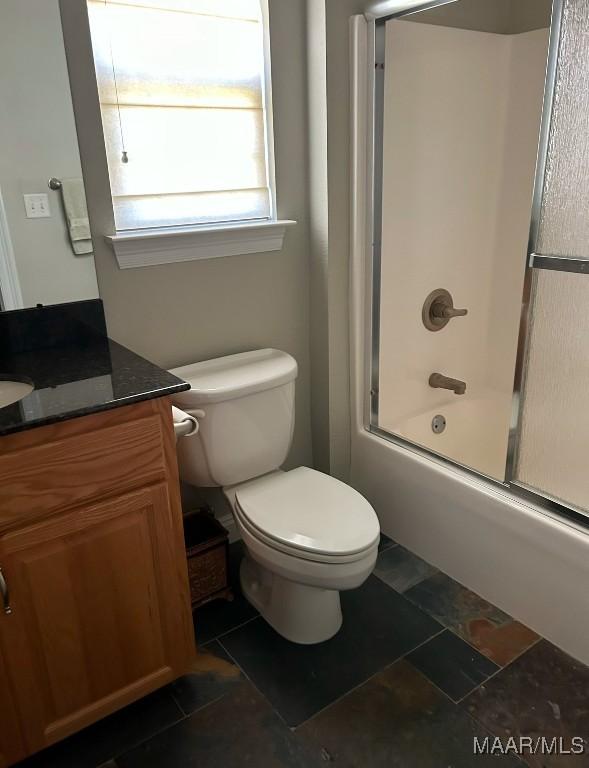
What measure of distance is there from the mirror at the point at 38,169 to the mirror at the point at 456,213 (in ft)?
3.23

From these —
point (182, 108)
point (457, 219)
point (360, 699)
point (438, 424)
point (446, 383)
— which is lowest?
point (360, 699)

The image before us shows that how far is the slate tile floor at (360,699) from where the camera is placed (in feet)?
4.83

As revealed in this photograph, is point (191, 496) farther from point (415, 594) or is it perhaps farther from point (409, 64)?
point (409, 64)

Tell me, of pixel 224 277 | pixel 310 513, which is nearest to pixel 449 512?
pixel 310 513

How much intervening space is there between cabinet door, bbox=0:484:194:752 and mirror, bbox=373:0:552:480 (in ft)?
3.45

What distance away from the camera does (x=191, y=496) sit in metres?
2.09

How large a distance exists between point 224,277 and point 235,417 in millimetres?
489

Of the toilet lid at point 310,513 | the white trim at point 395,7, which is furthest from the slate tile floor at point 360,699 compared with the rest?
the white trim at point 395,7

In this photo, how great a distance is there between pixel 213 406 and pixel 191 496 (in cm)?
49

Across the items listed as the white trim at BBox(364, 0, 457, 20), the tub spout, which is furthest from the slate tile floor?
the white trim at BBox(364, 0, 457, 20)

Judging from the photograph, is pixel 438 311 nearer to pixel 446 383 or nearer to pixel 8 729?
pixel 446 383

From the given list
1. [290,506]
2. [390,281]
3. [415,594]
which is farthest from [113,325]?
[415,594]

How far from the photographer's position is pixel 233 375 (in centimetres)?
186

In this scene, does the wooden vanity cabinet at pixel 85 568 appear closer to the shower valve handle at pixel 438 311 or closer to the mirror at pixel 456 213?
the mirror at pixel 456 213
